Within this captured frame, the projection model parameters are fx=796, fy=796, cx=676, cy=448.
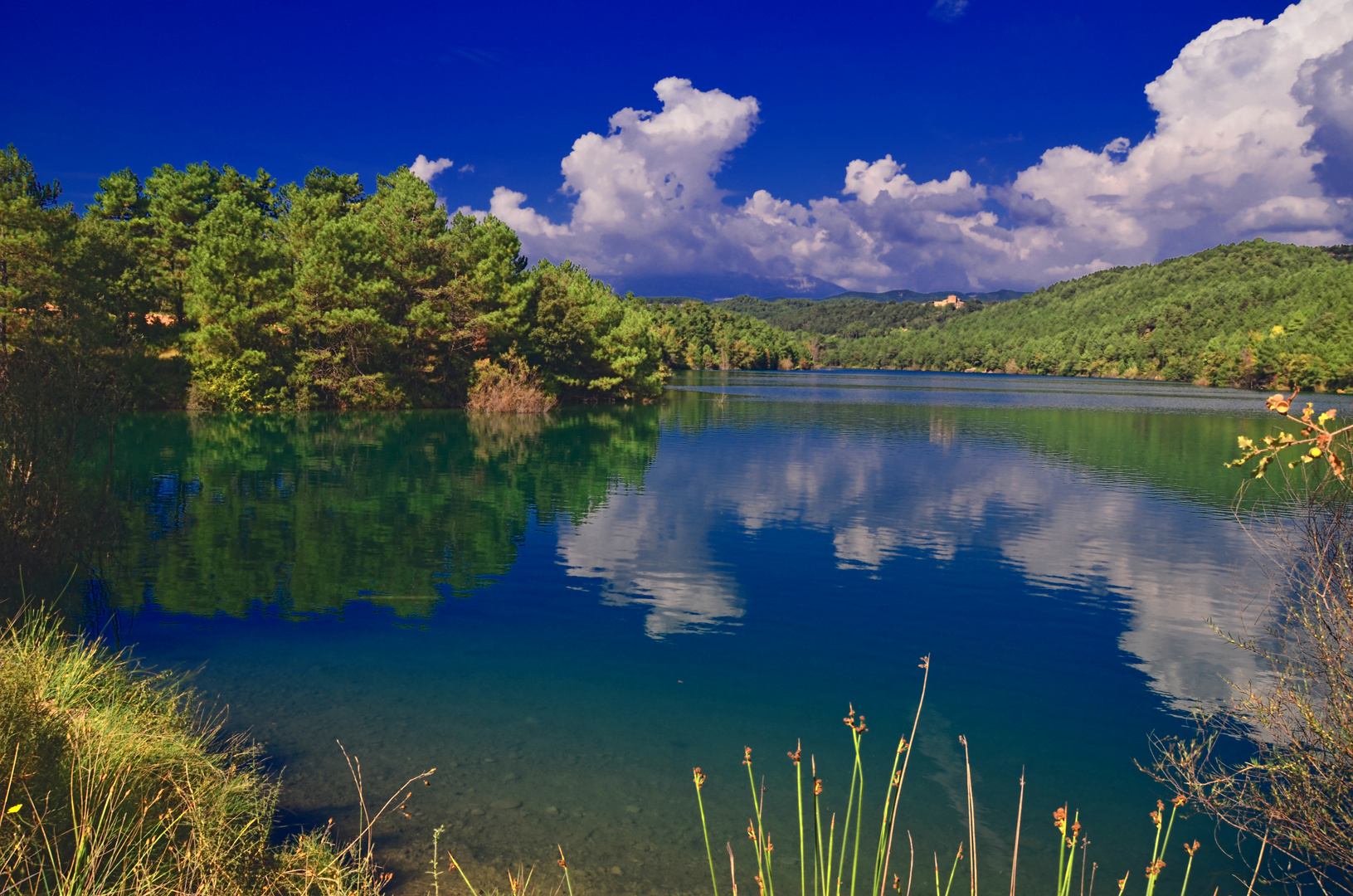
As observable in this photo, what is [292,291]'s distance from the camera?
143 feet

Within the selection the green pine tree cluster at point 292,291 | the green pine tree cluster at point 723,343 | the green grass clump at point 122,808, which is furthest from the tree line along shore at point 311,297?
the green pine tree cluster at point 723,343

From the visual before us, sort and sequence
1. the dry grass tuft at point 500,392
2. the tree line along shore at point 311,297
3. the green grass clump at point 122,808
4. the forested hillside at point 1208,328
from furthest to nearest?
the forested hillside at point 1208,328 < the dry grass tuft at point 500,392 < the tree line along shore at point 311,297 < the green grass clump at point 122,808

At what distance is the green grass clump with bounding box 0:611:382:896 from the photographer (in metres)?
4.03

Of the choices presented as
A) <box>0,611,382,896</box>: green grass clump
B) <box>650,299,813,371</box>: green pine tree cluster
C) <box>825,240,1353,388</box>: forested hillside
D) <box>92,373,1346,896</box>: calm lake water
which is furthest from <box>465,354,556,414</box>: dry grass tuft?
<box>825,240,1353,388</box>: forested hillside

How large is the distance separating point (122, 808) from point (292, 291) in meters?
44.0

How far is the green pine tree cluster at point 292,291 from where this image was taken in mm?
39812

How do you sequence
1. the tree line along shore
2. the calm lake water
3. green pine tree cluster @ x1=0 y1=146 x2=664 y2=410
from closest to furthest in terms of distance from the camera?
the calm lake water, the tree line along shore, green pine tree cluster @ x1=0 y1=146 x2=664 y2=410

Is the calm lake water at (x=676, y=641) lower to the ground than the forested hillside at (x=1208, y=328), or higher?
lower

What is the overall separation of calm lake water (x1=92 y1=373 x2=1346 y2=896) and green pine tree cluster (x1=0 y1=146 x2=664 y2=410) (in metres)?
19.8

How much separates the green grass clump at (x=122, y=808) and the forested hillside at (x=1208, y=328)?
9847 cm

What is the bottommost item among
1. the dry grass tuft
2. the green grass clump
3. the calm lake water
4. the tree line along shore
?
the calm lake water

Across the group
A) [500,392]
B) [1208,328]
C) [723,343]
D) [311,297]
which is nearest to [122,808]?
[311,297]

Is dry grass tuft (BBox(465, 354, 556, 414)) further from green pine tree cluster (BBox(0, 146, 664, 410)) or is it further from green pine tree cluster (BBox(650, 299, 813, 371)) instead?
green pine tree cluster (BBox(650, 299, 813, 371))

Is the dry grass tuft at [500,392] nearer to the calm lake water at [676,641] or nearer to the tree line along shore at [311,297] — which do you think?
the tree line along shore at [311,297]
